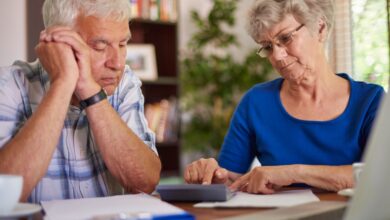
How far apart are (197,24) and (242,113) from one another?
8.73 feet

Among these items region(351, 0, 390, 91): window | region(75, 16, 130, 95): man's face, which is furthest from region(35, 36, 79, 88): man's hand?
region(351, 0, 390, 91): window

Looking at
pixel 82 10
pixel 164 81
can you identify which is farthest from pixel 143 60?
pixel 82 10

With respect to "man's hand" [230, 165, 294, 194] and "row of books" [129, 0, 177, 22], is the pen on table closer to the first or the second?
"man's hand" [230, 165, 294, 194]

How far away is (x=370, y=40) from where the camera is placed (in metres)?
3.33

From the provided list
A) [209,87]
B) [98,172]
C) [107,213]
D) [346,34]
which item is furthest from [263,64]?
[107,213]

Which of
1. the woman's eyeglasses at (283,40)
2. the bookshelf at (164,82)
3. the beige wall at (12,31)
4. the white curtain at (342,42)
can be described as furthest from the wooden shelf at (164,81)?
the woman's eyeglasses at (283,40)

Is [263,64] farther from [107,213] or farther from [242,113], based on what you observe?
[107,213]

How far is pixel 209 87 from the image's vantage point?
15.6 ft

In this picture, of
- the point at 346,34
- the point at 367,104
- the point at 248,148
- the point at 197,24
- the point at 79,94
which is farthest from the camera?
the point at 197,24

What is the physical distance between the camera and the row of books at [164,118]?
171 inches

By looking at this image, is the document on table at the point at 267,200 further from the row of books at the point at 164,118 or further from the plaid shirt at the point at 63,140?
the row of books at the point at 164,118

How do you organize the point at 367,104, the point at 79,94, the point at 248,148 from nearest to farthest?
1. the point at 79,94
2. the point at 367,104
3. the point at 248,148

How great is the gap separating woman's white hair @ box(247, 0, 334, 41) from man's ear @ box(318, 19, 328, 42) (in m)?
0.02

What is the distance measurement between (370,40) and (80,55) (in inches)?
87.5
